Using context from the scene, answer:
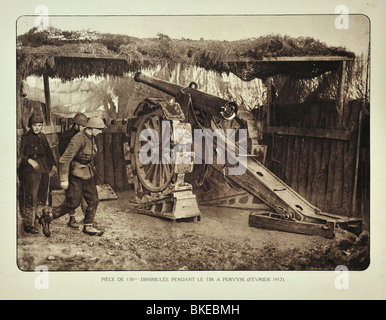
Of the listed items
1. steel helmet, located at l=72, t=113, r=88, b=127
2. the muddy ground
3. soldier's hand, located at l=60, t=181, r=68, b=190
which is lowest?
the muddy ground

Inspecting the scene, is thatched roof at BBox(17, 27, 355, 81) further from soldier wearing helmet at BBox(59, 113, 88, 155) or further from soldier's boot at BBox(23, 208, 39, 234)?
soldier's boot at BBox(23, 208, 39, 234)

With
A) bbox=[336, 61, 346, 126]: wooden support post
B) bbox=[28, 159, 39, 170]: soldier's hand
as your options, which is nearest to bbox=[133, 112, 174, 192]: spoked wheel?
bbox=[28, 159, 39, 170]: soldier's hand

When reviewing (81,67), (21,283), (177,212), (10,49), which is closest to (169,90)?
(81,67)

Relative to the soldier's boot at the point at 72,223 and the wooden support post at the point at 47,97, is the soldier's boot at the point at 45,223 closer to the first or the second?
the soldier's boot at the point at 72,223

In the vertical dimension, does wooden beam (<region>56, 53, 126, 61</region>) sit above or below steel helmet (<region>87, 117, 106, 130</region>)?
above

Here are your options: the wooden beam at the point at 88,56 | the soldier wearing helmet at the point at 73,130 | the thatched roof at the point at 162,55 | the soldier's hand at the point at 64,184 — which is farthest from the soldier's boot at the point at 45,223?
the wooden beam at the point at 88,56

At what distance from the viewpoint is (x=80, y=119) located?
495 centimetres

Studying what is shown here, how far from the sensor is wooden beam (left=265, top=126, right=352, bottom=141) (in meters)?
4.88

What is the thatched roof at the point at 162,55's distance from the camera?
488 cm

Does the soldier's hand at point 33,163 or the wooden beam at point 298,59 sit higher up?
the wooden beam at point 298,59

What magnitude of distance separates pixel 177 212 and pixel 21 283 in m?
1.71

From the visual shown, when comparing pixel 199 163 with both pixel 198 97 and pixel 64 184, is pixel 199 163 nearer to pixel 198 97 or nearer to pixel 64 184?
pixel 198 97

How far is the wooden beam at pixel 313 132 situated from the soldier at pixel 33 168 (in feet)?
7.60

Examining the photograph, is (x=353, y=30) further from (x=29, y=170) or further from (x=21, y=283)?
(x=21, y=283)
